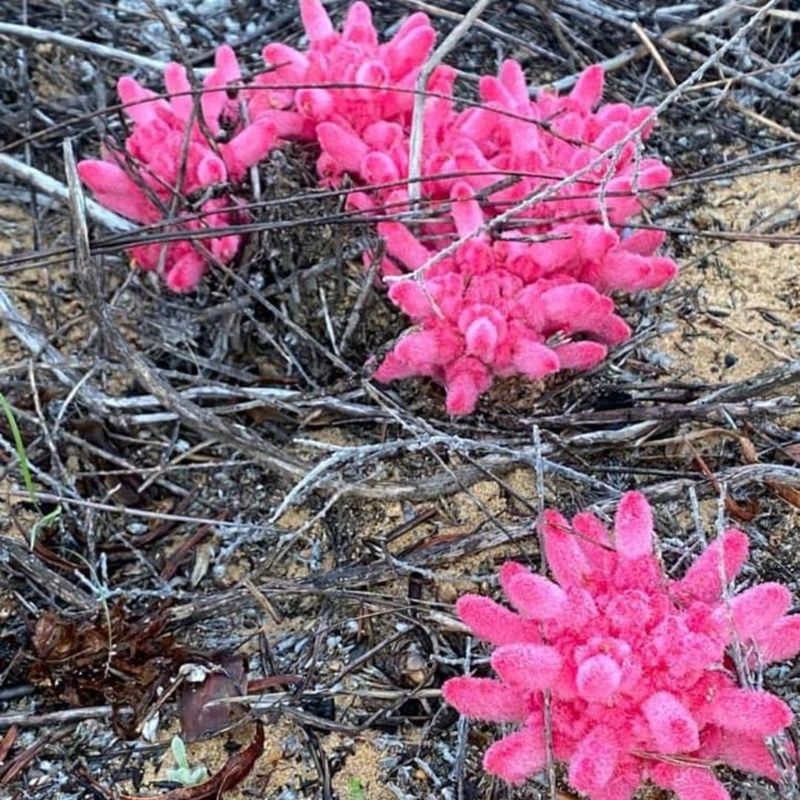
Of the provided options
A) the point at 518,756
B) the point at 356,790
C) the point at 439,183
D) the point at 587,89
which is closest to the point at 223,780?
the point at 356,790

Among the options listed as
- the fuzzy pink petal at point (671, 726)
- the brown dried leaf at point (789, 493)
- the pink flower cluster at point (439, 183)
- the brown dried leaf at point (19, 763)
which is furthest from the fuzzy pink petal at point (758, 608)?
the brown dried leaf at point (19, 763)

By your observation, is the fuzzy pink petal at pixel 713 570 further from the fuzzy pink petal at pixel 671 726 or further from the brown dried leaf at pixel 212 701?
the brown dried leaf at pixel 212 701

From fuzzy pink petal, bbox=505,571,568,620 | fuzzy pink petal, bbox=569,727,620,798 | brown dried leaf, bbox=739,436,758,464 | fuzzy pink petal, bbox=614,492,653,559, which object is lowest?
brown dried leaf, bbox=739,436,758,464

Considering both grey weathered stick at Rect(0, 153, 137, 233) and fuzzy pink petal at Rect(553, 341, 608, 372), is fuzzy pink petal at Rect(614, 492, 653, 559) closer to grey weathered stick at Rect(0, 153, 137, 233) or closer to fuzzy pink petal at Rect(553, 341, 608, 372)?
fuzzy pink petal at Rect(553, 341, 608, 372)

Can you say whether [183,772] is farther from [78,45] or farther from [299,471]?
[78,45]

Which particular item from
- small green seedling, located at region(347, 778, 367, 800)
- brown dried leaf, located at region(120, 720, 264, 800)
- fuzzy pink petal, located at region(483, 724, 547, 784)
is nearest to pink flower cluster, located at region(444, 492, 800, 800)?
fuzzy pink petal, located at region(483, 724, 547, 784)

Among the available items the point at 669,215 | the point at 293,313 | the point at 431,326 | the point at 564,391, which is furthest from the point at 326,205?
the point at 669,215

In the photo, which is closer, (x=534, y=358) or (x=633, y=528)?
(x=633, y=528)

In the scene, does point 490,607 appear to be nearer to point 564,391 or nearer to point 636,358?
point 564,391
